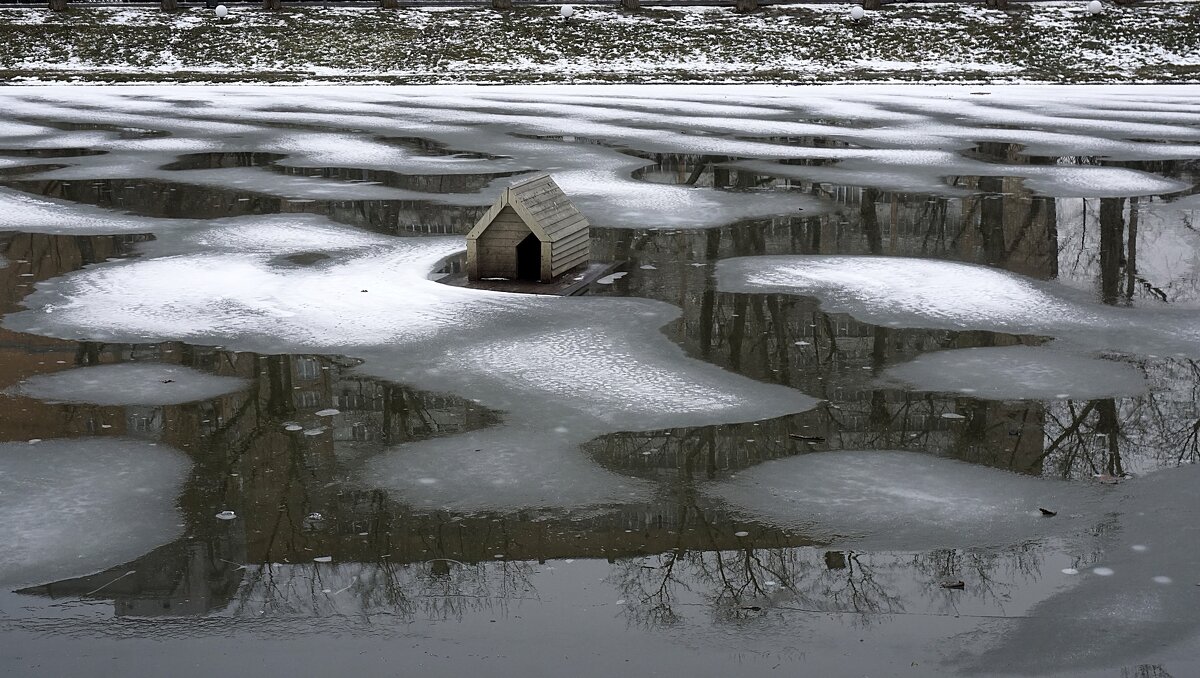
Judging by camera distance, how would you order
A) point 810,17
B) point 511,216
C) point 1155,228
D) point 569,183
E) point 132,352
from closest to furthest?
point 132,352
point 511,216
point 1155,228
point 569,183
point 810,17

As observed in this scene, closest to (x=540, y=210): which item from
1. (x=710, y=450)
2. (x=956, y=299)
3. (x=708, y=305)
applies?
(x=708, y=305)

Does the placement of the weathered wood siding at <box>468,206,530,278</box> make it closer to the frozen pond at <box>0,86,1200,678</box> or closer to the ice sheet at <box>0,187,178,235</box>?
the frozen pond at <box>0,86,1200,678</box>

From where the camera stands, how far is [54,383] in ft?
29.2

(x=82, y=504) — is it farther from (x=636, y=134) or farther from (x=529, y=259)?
(x=636, y=134)

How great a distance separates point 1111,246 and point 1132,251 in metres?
0.21

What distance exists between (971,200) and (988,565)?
10651mm

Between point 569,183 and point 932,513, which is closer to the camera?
point 932,513

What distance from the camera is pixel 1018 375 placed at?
902cm

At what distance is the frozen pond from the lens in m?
5.60

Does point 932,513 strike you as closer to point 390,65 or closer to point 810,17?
point 390,65

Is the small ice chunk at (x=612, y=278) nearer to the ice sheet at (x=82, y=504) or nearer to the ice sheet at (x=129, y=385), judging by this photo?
the ice sheet at (x=129, y=385)

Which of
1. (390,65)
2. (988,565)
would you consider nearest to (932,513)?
(988,565)

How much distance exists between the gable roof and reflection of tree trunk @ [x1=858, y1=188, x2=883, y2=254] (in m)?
3.17

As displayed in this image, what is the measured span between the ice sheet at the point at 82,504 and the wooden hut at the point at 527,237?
466 cm
